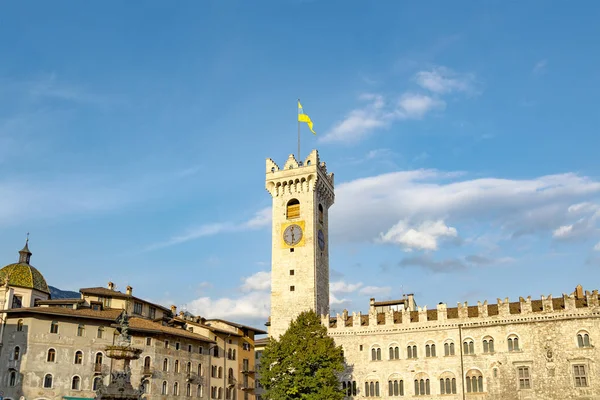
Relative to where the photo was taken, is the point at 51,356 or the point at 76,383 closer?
the point at 51,356

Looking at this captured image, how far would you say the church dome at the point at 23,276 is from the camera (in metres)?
64.2

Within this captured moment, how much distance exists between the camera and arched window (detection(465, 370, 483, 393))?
2169 inches

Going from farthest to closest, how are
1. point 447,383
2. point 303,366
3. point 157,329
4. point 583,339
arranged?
point 157,329
point 447,383
point 583,339
point 303,366

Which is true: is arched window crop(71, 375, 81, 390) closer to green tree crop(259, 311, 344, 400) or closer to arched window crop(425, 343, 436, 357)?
green tree crop(259, 311, 344, 400)

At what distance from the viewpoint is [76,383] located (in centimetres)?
5369

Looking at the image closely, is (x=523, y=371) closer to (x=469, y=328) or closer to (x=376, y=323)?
→ (x=469, y=328)

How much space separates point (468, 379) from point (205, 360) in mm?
26848

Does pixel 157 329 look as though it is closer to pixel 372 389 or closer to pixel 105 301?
pixel 105 301

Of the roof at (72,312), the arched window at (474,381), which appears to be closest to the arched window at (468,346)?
the arched window at (474,381)

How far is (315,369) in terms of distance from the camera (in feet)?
172

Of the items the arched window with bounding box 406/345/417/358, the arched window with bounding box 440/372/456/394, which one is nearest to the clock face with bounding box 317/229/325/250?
the arched window with bounding box 406/345/417/358

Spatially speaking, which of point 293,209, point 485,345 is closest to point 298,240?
point 293,209

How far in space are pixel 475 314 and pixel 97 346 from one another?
1382 inches

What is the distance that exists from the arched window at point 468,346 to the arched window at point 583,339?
8.98 meters
